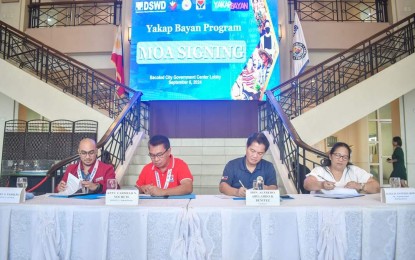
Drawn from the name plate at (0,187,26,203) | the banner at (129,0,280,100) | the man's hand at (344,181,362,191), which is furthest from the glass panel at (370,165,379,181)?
the name plate at (0,187,26,203)

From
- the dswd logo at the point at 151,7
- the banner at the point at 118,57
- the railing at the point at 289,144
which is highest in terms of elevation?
the dswd logo at the point at 151,7

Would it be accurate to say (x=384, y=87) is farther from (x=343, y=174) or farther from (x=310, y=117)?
(x=343, y=174)

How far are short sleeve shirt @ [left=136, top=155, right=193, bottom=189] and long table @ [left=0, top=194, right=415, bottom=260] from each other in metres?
0.98

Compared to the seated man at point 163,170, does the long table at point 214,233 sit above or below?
below

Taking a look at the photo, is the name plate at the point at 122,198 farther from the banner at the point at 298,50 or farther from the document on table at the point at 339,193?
the banner at the point at 298,50

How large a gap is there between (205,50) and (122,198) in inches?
206

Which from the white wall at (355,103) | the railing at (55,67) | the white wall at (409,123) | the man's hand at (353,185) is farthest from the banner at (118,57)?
the white wall at (409,123)

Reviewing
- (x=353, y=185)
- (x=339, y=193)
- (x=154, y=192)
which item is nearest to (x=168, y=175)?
(x=154, y=192)

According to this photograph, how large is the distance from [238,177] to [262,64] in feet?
14.4

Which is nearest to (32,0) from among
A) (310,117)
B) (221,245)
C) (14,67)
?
(14,67)

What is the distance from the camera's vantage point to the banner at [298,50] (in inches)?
259

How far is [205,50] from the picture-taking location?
6.51 metres

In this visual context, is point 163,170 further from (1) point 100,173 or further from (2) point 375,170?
(2) point 375,170

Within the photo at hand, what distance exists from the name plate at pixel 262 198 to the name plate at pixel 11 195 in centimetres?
119
